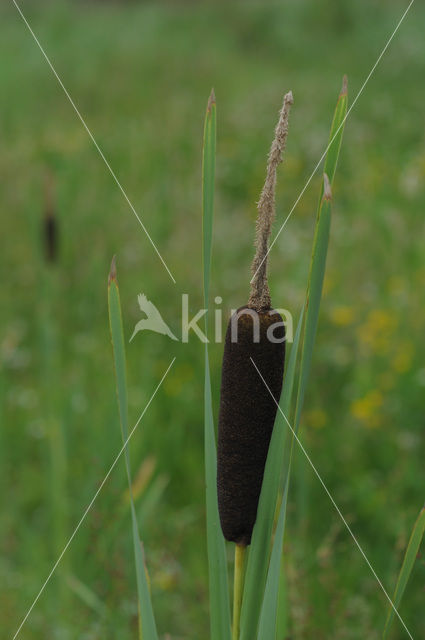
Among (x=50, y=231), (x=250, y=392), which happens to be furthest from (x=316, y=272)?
(x=50, y=231)

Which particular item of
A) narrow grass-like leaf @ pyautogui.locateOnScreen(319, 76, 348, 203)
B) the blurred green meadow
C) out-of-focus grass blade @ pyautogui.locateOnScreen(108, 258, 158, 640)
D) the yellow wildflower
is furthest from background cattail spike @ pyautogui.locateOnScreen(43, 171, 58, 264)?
narrow grass-like leaf @ pyautogui.locateOnScreen(319, 76, 348, 203)

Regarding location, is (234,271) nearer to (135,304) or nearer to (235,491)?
(135,304)

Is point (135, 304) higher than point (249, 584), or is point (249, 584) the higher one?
point (249, 584)

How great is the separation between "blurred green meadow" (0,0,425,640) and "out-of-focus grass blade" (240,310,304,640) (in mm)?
507

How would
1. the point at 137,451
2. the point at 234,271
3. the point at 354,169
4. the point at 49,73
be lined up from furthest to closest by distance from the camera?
1. the point at 49,73
2. the point at 354,169
3. the point at 234,271
4. the point at 137,451

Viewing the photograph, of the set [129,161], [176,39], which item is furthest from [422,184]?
[176,39]

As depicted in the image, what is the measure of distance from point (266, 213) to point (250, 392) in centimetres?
16

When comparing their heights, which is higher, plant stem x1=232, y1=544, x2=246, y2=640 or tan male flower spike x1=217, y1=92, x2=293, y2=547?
tan male flower spike x1=217, y1=92, x2=293, y2=547

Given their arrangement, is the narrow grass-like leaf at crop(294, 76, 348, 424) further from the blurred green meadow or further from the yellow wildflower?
the yellow wildflower

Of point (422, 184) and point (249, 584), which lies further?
point (422, 184)

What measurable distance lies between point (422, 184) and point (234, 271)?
120 centimetres

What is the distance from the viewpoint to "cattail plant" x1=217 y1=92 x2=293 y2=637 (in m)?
0.61

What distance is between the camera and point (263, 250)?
59 cm

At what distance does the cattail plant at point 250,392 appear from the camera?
2.00ft
